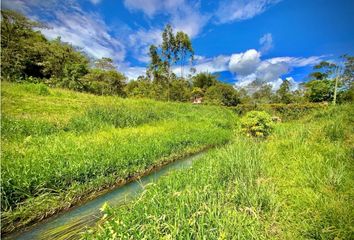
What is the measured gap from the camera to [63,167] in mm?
5562

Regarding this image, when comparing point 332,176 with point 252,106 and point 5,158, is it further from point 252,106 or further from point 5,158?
point 252,106

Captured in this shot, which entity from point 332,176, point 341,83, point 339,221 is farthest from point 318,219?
point 341,83

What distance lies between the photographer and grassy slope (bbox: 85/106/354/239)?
3.10m

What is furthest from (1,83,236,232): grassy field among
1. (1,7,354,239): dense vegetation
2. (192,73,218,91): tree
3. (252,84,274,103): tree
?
(192,73,218,91): tree

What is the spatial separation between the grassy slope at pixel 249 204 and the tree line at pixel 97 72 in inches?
841

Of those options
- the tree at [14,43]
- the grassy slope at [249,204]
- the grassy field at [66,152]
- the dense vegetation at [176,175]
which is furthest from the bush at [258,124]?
the tree at [14,43]

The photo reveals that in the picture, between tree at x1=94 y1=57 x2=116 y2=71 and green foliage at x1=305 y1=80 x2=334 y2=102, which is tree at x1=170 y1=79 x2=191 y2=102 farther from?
green foliage at x1=305 y1=80 x2=334 y2=102

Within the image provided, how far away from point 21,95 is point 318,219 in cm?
1562

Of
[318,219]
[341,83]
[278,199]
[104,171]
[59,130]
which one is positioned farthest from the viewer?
[341,83]

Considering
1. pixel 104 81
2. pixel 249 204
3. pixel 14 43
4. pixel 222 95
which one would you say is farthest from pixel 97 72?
pixel 249 204

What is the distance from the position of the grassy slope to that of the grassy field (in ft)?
5.61

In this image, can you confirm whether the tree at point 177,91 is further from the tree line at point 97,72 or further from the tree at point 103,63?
the tree at point 103,63

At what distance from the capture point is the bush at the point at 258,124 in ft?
38.3

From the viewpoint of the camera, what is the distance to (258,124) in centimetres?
1194
